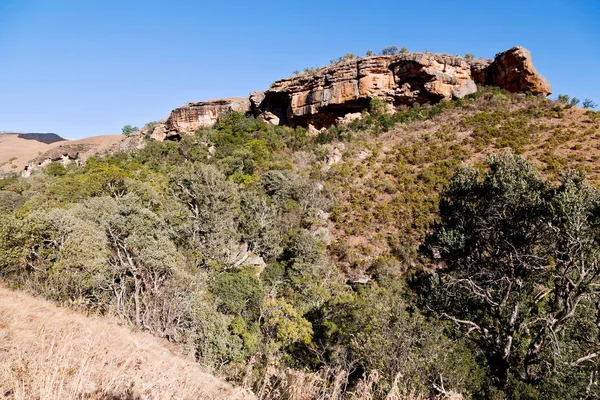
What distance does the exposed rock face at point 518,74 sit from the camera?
31234 millimetres

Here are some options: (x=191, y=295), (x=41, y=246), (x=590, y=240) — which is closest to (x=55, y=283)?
(x=41, y=246)

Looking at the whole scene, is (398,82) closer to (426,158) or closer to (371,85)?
(371,85)

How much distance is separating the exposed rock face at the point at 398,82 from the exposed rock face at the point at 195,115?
10817mm

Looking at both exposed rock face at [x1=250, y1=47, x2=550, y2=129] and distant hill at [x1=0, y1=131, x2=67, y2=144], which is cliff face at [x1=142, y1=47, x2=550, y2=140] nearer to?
exposed rock face at [x1=250, y1=47, x2=550, y2=129]

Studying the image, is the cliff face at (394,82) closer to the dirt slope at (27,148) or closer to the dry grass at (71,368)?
the dirt slope at (27,148)

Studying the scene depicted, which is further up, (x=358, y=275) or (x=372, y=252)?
(x=372, y=252)

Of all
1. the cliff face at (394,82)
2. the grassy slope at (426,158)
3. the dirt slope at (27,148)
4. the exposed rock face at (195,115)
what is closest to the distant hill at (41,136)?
the dirt slope at (27,148)

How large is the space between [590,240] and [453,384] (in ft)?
15.3

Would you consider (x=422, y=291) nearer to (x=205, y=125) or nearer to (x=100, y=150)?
(x=205, y=125)

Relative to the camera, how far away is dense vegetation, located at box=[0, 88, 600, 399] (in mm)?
6797

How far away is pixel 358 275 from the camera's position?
53.4 feet

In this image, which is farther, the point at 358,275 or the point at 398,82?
the point at 398,82

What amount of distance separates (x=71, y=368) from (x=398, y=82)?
130 ft

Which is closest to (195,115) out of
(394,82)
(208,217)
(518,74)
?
(394,82)
